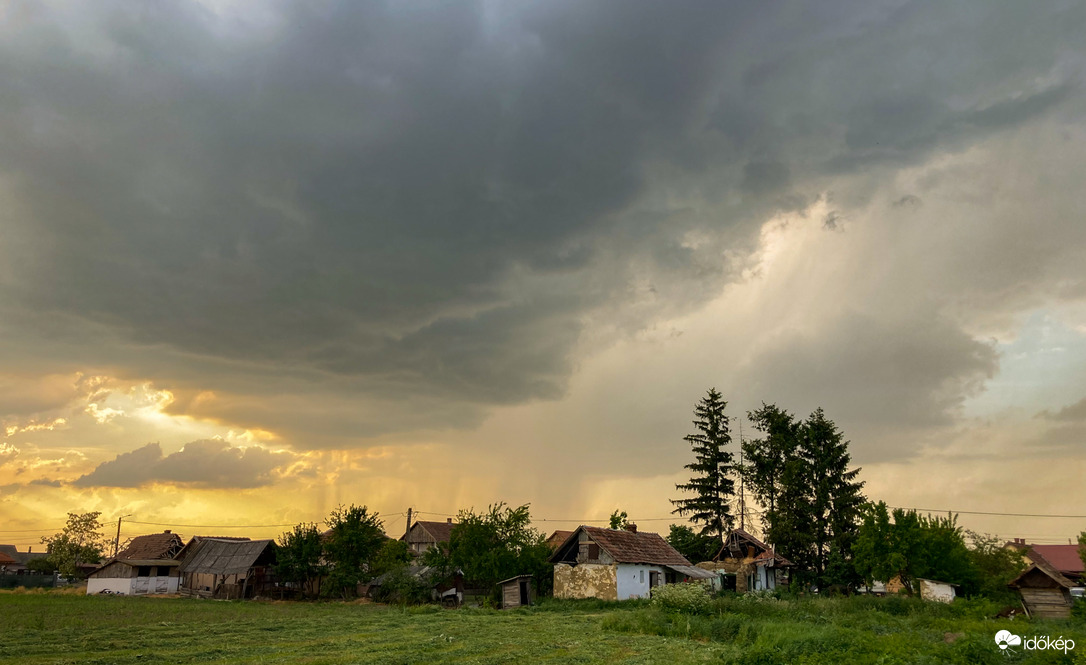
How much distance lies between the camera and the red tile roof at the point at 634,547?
51438mm

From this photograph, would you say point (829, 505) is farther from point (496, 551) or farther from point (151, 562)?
point (151, 562)

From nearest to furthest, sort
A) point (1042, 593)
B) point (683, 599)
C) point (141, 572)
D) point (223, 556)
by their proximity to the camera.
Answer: point (683, 599), point (1042, 593), point (223, 556), point (141, 572)

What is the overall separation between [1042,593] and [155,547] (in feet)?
277

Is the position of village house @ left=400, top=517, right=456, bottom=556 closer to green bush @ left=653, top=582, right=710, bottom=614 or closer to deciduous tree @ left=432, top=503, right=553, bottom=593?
deciduous tree @ left=432, top=503, right=553, bottom=593

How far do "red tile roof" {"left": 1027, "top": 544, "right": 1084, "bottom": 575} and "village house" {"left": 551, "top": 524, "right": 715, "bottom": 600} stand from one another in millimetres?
46873

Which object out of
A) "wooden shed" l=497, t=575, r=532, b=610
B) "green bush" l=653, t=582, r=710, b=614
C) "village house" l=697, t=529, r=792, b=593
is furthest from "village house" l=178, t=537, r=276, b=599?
"green bush" l=653, t=582, r=710, b=614

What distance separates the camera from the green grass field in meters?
20.7

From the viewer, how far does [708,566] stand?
64.0m

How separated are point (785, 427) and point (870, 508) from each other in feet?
67.1

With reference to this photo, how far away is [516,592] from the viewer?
158 feet

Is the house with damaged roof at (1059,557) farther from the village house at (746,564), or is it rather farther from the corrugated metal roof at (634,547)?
the corrugated metal roof at (634,547)

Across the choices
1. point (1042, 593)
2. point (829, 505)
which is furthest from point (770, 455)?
point (1042, 593)

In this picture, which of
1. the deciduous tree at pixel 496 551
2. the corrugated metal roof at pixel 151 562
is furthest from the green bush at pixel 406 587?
the corrugated metal roof at pixel 151 562

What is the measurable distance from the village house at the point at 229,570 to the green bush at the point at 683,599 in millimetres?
44438
